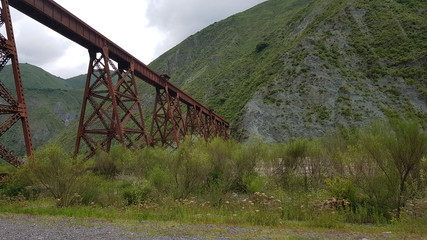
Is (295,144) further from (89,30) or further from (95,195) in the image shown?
(89,30)

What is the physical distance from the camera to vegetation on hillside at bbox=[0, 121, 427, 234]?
8.22m

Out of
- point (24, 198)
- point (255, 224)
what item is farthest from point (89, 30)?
point (255, 224)

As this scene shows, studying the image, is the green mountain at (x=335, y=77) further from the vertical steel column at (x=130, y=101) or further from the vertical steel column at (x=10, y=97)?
the vertical steel column at (x=10, y=97)

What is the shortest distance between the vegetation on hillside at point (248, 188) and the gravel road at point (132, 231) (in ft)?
3.42

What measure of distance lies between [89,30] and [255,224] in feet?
44.7

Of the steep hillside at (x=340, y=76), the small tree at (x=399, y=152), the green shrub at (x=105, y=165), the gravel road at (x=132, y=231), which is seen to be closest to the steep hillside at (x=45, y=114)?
the steep hillside at (x=340, y=76)

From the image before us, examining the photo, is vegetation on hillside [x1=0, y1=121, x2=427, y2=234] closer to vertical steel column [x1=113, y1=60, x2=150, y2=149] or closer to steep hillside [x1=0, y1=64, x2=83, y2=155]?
vertical steel column [x1=113, y1=60, x2=150, y2=149]

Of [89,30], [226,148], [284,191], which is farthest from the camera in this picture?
[89,30]

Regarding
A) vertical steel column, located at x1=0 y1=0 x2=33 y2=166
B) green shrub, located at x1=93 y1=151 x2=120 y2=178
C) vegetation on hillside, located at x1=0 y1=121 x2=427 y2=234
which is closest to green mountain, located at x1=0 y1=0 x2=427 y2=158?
vegetation on hillside, located at x1=0 y1=121 x2=427 y2=234

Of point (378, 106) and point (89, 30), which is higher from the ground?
point (89, 30)

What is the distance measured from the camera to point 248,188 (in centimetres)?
1198

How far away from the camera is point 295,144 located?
47.6 ft

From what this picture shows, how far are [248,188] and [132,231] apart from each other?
255 inches

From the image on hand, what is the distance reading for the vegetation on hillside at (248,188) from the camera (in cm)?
822
